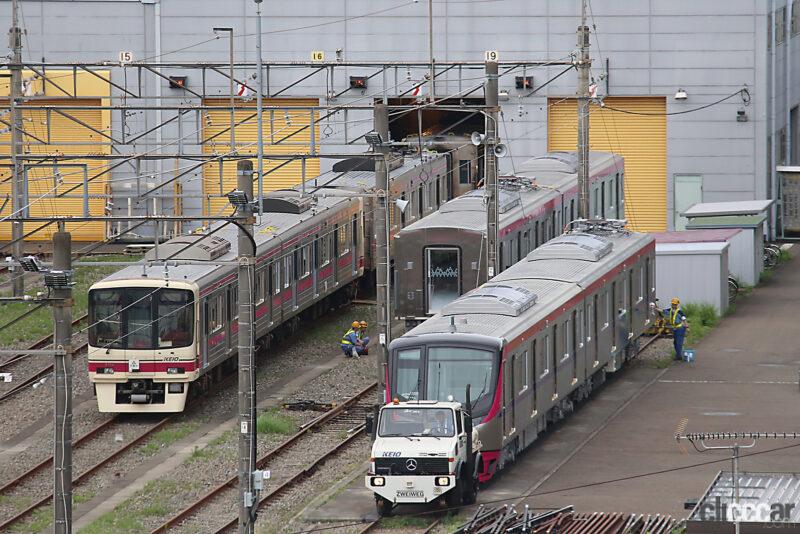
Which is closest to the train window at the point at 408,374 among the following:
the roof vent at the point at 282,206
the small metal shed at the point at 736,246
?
the roof vent at the point at 282,206

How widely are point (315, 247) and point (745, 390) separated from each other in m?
10.6

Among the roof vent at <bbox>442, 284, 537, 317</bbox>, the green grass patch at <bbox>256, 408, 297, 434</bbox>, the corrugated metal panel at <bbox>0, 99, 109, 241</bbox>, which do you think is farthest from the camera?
the corrugated metal panel at <bbox>0, 99, 109, 241</bbox>

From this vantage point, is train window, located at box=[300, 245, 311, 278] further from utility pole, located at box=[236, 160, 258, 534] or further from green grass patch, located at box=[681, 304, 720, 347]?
utility pole, located at box=[236, 160, 258, 534]

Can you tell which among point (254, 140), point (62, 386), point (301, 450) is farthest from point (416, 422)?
point (254, 140)

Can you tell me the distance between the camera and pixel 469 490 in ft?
86.8

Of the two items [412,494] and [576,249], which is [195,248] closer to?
[576,249]

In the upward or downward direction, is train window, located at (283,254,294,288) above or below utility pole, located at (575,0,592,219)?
below

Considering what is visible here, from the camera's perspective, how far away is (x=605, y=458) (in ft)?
97.2

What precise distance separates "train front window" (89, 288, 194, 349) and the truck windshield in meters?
8.04

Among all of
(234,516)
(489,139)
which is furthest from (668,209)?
(234,516)

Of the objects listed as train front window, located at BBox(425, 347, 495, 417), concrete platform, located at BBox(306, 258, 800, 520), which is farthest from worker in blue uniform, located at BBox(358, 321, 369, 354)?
train front window, located at BBox(425, 347, 495, 417)

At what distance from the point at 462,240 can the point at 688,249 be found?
771 cm

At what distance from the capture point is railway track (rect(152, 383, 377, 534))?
27.5 metres

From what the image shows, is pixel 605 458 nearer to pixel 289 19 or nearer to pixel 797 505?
pixel 797 505
